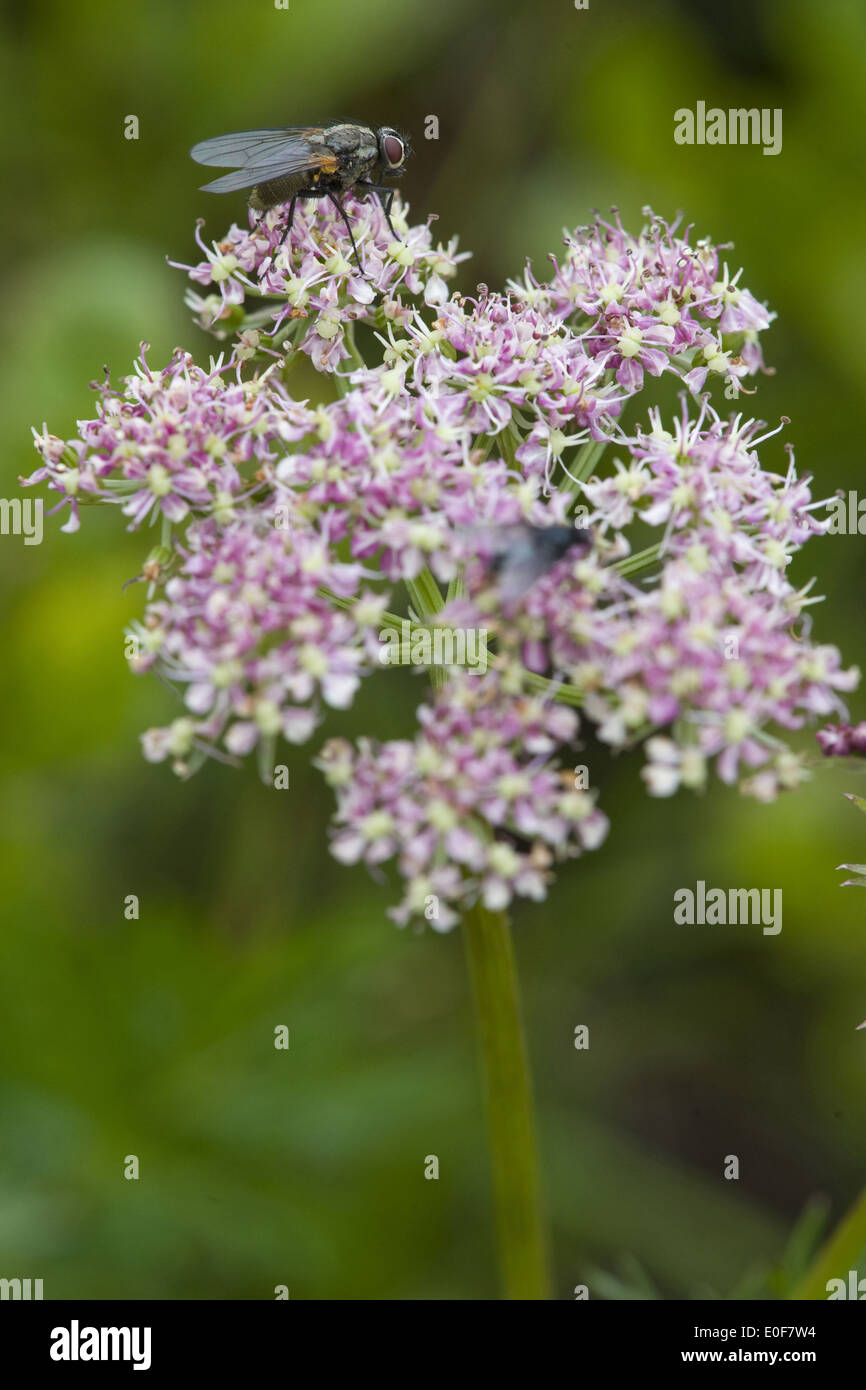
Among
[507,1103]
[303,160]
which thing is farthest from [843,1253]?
[303,160]

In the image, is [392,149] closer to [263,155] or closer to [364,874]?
[263,155]

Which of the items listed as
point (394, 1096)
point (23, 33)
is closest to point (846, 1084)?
point (394, 1096)

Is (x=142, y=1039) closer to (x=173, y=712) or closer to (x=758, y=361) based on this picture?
(x=173, y=712)

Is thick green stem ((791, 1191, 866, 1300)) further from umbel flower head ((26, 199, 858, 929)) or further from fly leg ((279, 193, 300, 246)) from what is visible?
fly leg ((279, 193, 300, 246))

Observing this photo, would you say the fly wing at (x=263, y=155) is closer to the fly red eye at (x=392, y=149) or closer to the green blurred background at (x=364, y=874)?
the fly red eye at (x=392, y=149)

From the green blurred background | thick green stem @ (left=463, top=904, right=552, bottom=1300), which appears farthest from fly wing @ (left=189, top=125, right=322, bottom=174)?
thick green stem @ (left=463, top=904, right=552, bottom=1300)
